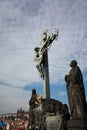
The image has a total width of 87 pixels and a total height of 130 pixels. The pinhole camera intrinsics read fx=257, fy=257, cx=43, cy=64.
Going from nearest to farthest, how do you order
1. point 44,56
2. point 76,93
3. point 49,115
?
point 76,93, point 49,115, point 44,56

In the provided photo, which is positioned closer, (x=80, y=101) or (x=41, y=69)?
(x=80, y=101)

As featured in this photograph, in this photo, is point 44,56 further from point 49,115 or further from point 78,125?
point 78,125

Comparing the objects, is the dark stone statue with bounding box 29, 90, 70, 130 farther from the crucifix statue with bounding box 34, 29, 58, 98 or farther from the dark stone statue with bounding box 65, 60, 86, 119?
the crucifix statue with bounding box 34, 29, 58, 98

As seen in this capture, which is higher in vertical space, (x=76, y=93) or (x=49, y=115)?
(x=76, y=93)

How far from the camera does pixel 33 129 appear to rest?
12484mm

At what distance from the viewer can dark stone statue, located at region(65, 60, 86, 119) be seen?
343 inches

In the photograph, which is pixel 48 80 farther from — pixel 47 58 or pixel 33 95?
pixel 33 95

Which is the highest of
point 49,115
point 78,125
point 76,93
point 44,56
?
point 44,56

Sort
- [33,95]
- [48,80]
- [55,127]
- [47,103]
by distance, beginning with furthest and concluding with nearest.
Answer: [48,80] → [33,95] → [47,103] → [55,127]

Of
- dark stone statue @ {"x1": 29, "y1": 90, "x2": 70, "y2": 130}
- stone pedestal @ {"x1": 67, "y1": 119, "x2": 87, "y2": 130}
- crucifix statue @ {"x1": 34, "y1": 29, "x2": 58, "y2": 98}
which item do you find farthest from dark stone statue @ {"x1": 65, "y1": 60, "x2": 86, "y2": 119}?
crucifix statue @ {"x1": 34, "y1": 29, "x2": 58, "y2": 98}

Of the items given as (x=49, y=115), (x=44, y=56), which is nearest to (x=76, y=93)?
(x=49, y=115)

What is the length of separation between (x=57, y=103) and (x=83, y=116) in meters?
2.99

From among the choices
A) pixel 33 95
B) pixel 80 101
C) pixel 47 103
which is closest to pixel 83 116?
pixel 80 101

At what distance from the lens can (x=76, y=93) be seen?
29.3ft
